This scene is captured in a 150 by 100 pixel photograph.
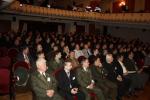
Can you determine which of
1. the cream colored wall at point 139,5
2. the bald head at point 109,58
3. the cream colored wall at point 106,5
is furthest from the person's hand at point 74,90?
the cream colored wall at point 106,5

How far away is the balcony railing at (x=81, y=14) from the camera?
48.6 feet

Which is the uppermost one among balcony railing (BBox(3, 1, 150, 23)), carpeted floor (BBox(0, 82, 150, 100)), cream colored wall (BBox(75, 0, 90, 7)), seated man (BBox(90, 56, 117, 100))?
cream colored wall (BBox(75, 0, 90, 7))

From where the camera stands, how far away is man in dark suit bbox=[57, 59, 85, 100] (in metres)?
4.92

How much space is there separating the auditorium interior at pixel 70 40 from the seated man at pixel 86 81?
9 centimetres

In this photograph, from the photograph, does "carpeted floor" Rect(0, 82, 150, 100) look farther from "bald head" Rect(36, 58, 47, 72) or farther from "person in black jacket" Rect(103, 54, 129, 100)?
"bald head" Rect(36, 58, 47, 72)

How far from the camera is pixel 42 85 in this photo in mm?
4453

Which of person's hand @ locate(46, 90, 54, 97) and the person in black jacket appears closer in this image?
person's hand @ locate(46, 90, 54, 97)

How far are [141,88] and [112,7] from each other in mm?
14353

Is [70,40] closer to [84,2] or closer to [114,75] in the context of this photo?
[114,75]

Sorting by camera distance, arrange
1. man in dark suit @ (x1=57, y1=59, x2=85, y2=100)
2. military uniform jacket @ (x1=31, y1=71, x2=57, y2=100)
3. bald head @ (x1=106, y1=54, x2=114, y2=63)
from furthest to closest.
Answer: bald head @ (x1=106, y1=54, x2=114, y2=63) → man in dark suit @ (x1=57, y1=59, x2=85, y2=100) → military uniform jacket @ (x1=31, y1=71, x2=57, y2=100)

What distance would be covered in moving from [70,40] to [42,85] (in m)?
6.55

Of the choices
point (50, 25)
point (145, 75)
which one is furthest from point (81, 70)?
point (50, 25)

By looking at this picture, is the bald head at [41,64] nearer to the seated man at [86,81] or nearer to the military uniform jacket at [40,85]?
the military uniform jacket at [40,85]

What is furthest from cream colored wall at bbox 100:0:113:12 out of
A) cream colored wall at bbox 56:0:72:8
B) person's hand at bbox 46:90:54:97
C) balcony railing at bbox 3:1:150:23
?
person's hand at bbox 46:90:54:97
